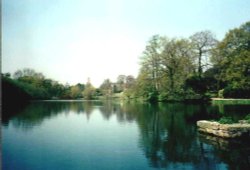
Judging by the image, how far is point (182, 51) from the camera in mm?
31734

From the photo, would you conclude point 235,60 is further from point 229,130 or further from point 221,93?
point 229,130

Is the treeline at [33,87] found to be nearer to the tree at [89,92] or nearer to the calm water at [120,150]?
the tree at [89,92]

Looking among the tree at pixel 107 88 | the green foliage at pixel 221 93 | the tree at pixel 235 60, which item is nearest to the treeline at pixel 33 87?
the tree at pixel 107 88

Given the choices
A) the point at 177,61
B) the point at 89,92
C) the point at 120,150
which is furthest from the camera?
the point at 89,92

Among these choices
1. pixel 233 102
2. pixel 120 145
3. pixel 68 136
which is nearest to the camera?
pixel 120 145

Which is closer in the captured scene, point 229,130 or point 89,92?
point 229,130

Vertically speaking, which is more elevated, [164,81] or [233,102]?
[164,81]

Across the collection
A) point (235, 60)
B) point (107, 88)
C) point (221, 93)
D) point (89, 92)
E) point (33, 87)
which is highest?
point (235, 60)

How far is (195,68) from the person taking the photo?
31.9 meters

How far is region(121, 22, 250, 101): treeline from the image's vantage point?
1086 inches

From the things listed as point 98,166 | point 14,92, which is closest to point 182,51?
point 14,92

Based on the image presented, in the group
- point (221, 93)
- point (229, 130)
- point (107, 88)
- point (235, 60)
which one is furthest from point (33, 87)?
point (229, 130)

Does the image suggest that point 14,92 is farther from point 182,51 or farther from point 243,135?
point 243,135

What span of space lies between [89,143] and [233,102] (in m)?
20.1
